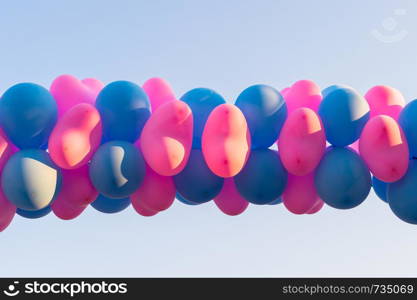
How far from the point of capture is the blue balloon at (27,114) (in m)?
3.21

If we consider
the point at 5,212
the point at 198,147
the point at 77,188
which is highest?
the point at 198,147

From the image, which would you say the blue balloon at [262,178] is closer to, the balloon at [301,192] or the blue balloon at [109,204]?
the balloon at [301,192]

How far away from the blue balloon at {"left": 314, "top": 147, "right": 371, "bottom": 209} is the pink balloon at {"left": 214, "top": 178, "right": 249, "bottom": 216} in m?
0.61

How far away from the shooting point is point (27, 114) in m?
3.21

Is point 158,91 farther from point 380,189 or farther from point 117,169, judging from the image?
point 380,189

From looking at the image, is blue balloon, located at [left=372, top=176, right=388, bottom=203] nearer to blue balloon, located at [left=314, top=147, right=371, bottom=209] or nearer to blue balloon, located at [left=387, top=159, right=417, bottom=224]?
blue balloon, located at [left=387, top=159, right=417, bottom=224]

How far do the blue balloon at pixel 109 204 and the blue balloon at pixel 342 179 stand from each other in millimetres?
1381

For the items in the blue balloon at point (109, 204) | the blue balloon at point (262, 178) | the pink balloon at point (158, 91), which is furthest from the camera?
the blue balloon at point (109, 204)

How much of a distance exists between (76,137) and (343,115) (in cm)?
160

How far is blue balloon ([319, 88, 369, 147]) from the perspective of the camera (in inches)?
129

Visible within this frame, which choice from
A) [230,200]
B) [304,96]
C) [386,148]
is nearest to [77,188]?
[230,200]

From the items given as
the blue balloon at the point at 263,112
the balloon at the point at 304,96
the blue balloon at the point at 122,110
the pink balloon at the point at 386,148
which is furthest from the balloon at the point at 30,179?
the pink balloon at the point at 386,148

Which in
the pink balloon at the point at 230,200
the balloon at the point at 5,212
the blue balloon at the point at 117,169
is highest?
the pink balloon at the point at 230,200

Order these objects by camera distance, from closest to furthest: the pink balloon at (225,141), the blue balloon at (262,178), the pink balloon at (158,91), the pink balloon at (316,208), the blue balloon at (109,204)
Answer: the pink balloon at (225,141) < the blue balloon at (262,178) < the pink balloon at (158,91) < the blue balloon at (109,204) < the pink balloon at (316,208)
